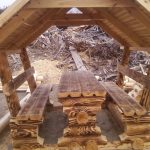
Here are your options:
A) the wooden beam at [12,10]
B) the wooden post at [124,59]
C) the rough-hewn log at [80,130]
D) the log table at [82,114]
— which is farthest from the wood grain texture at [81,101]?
the wooden post at [124,59]

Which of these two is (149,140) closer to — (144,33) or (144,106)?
(144,106)

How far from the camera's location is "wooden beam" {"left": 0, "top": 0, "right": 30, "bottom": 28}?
3.33 metres

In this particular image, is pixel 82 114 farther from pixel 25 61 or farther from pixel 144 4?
pixel 25 61

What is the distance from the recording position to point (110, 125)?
5113 mm

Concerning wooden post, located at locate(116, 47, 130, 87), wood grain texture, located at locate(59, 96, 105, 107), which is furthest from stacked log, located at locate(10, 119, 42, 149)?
wooden post, located at locate(116, 47, 130, 87)

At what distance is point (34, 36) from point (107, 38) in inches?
340

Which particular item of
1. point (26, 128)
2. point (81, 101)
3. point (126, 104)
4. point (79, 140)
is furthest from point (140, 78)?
point (26, 128)

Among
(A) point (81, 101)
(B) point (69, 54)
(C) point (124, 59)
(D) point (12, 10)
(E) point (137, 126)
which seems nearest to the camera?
(D) point (12, 10)

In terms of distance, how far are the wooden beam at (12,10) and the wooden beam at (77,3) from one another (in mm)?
129

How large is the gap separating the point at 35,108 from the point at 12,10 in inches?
72.1

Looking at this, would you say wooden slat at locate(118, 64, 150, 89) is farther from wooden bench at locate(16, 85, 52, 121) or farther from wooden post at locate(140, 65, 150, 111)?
wooden bench at locate(16, 85, 52, 121)

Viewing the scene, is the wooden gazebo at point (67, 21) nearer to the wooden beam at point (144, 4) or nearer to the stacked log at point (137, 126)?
the wooden beam at point (144, 4)

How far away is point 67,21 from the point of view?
6.64 m

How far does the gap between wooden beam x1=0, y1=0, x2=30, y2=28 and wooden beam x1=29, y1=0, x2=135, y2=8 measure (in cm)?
13
